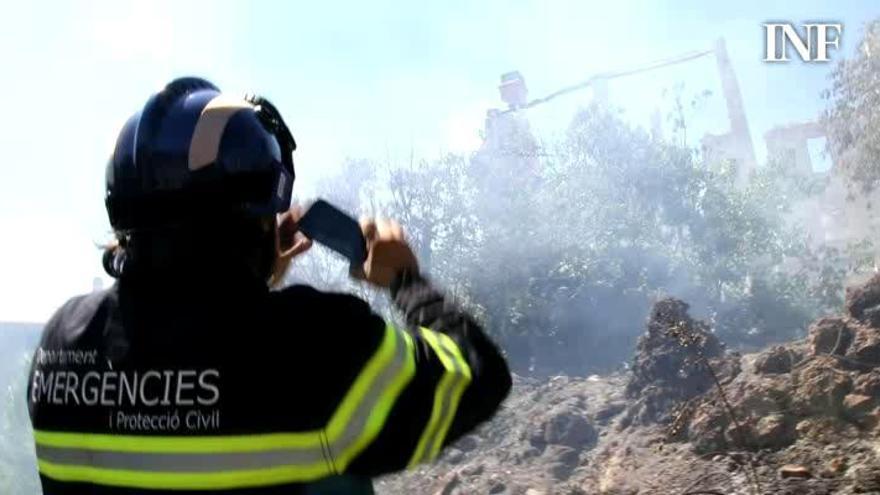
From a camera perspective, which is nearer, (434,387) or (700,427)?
(434,387)

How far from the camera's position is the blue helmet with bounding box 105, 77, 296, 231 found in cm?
113

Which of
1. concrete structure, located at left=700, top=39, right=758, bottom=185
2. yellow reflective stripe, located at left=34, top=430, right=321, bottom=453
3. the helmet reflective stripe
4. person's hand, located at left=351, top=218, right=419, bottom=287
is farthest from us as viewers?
concrete structure, located at left=700, top=39, right=758, bottom=185

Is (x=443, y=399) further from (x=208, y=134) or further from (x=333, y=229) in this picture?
(x=208, y=134)

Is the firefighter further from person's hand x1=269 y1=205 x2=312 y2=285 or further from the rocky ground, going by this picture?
the rocky ground

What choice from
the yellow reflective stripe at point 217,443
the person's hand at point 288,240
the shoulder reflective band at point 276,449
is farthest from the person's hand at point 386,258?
the yellow reflective stripe at point 217,443

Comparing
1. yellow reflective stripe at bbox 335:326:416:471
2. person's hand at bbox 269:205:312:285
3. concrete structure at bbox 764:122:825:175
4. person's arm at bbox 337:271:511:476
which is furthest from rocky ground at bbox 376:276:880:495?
concrete structure at bbox 764:122:825:175

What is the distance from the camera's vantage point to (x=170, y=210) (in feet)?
3.73

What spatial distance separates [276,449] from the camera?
3.26 feet

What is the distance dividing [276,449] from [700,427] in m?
5.18

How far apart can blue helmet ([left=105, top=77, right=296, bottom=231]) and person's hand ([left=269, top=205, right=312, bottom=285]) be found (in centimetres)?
16

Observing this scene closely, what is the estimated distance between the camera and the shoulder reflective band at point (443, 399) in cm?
105

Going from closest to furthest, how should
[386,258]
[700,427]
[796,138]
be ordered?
[386,258] → [700,427] → [796,138]

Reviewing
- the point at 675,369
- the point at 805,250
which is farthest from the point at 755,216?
the point at 675,369

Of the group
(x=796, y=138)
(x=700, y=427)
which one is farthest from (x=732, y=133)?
(x=700, y=427)
